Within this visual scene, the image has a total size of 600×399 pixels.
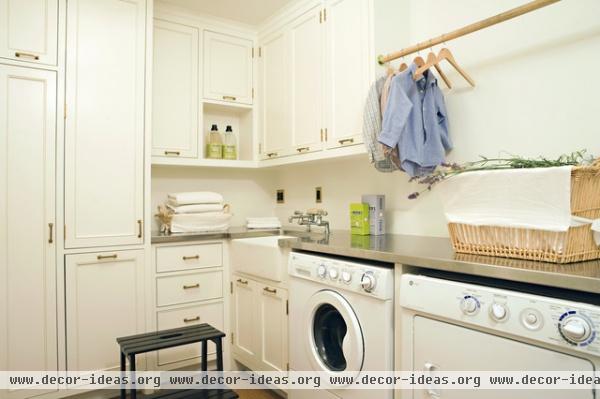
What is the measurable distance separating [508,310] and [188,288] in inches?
71.1

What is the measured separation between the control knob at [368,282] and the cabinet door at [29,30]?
1.85 metres

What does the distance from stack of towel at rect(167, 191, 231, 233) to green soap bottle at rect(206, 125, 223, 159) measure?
1.07 feet

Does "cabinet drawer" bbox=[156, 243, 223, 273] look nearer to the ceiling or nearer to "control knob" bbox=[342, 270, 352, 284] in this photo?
"control knob" bbox=[342, 270, 352, 284]

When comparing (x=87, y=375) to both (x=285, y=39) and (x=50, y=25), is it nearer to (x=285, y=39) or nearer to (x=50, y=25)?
(x=50, y=25)

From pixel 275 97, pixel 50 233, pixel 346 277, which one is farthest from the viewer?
pixel 275 97

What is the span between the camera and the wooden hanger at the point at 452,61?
174 centimetres

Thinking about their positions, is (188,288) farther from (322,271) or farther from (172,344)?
(322,271)

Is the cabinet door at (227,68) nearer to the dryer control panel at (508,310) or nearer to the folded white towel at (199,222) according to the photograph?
the folded white towel at (199,222)

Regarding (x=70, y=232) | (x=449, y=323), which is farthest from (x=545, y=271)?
(x=70, y=232)

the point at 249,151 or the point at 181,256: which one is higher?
the point at 249,151

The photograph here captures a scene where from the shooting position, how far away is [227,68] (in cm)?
279

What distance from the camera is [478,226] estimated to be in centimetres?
133

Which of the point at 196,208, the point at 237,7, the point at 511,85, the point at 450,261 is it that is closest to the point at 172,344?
the point at 196,208

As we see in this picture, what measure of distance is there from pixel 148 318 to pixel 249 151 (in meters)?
1.35
